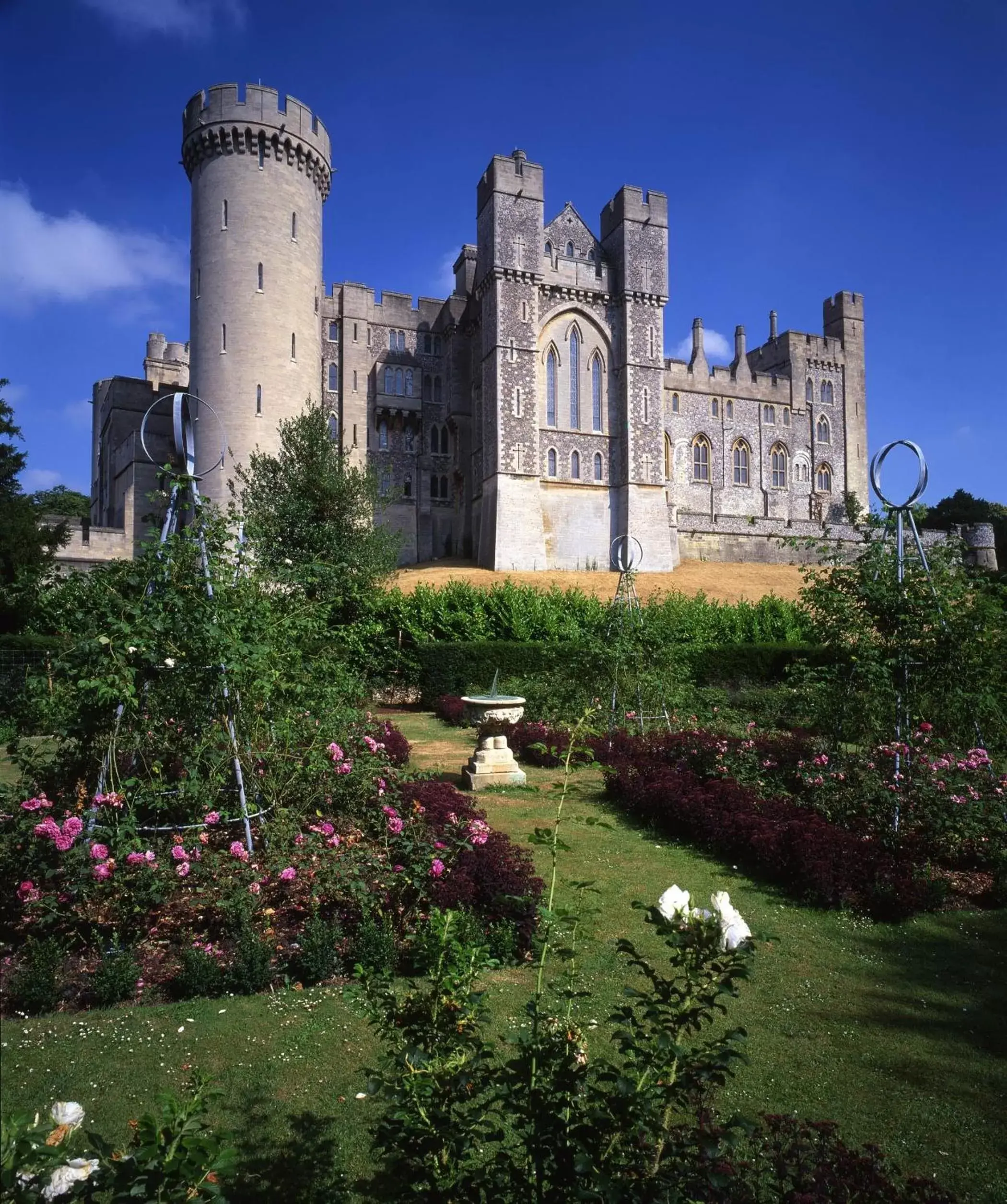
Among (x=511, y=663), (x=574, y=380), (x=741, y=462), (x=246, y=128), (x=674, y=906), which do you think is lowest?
(x=511, y=663)

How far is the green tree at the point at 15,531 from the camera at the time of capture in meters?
17.0

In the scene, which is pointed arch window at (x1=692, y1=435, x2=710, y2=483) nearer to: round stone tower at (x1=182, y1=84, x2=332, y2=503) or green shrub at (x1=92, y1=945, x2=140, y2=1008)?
round stone tower at (x1=182, y1=84, x2=332, y2=503)

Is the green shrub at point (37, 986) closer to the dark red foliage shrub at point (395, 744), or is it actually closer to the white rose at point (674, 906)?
the white rose at point (674, 906)

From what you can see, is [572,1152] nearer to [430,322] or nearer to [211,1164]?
[211,1164]

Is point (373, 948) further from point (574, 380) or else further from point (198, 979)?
point (574, 380)

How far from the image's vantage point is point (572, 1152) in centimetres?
196

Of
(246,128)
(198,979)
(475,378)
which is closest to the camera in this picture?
(198,979)

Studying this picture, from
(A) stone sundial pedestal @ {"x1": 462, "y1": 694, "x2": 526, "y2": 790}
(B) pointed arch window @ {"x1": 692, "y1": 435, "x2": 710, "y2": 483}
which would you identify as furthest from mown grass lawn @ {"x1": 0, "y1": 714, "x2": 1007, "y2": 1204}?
(B) pointed arch window @ {"x1": 692, "y1": 435, "x2": 710, "y2": 483}

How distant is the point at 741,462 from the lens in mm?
45250

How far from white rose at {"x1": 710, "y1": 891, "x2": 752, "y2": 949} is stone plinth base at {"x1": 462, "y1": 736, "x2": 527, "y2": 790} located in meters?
6.89

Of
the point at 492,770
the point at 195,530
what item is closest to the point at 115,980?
the point at 195,530

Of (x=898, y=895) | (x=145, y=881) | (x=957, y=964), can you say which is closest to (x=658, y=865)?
(x=898, y=895)

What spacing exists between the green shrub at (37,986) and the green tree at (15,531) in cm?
1138

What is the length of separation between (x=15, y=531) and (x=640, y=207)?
29.0m
